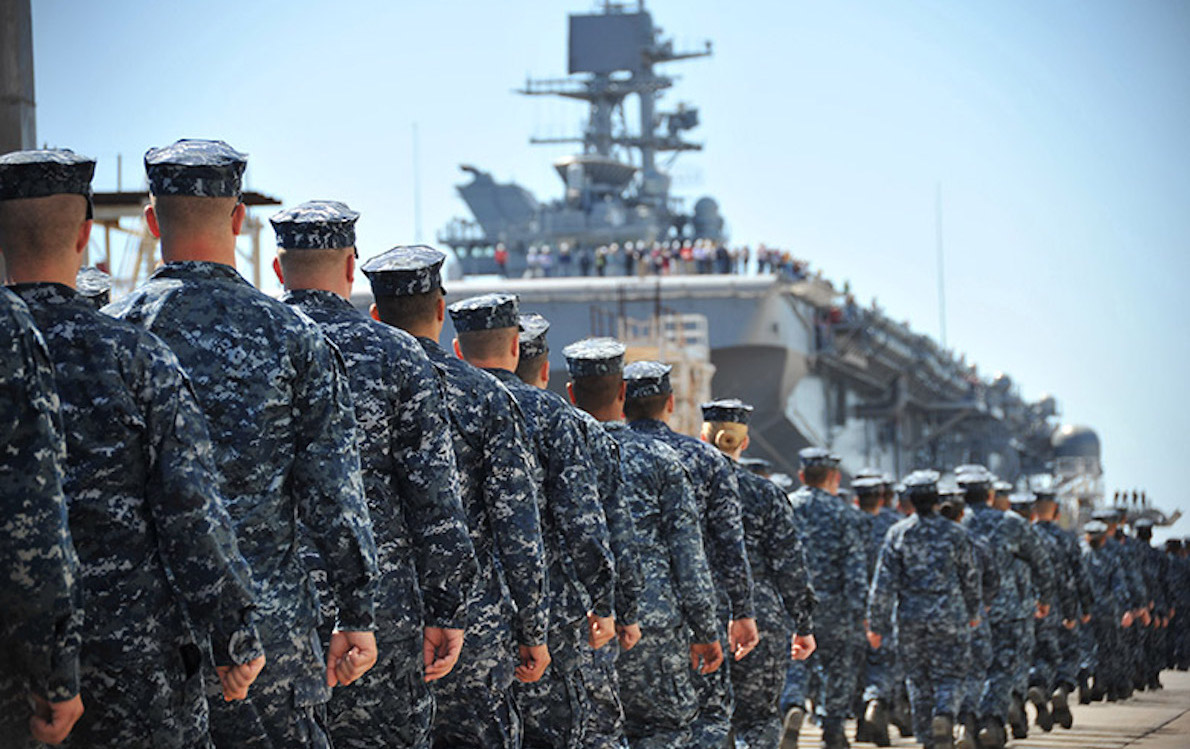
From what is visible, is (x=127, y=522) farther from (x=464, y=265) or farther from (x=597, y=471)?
(x=464, y=265)

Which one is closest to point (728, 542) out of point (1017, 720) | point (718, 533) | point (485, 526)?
point (718, 533)

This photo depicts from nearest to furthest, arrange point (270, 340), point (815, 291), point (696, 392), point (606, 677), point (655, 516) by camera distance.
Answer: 1. point (270, 340)
2. point (606, 677)
3. point (655, 516)
4. point (696, 392)
5. point (815, 291)

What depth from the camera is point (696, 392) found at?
31828 mm

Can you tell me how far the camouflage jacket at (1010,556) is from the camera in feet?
41.3

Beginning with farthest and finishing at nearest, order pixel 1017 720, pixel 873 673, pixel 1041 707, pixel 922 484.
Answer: pixel 1041 707 < pixel 873 673 < pixel 1017 720 < pixel 922 484

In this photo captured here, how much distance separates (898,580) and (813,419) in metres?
36.5

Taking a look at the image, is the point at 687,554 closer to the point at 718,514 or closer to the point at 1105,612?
the point at 718,514

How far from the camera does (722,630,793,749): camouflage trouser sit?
26.6 feet

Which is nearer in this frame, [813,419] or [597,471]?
[597,471]

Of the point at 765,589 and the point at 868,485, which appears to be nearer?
the point at 765,589

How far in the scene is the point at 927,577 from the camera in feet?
35.9

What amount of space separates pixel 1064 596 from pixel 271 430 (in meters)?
12.2

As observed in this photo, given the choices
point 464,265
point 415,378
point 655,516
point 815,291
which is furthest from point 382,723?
point 464,265

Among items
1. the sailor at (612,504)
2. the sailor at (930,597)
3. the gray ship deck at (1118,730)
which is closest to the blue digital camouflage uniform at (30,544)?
the sailor at (612,504)
